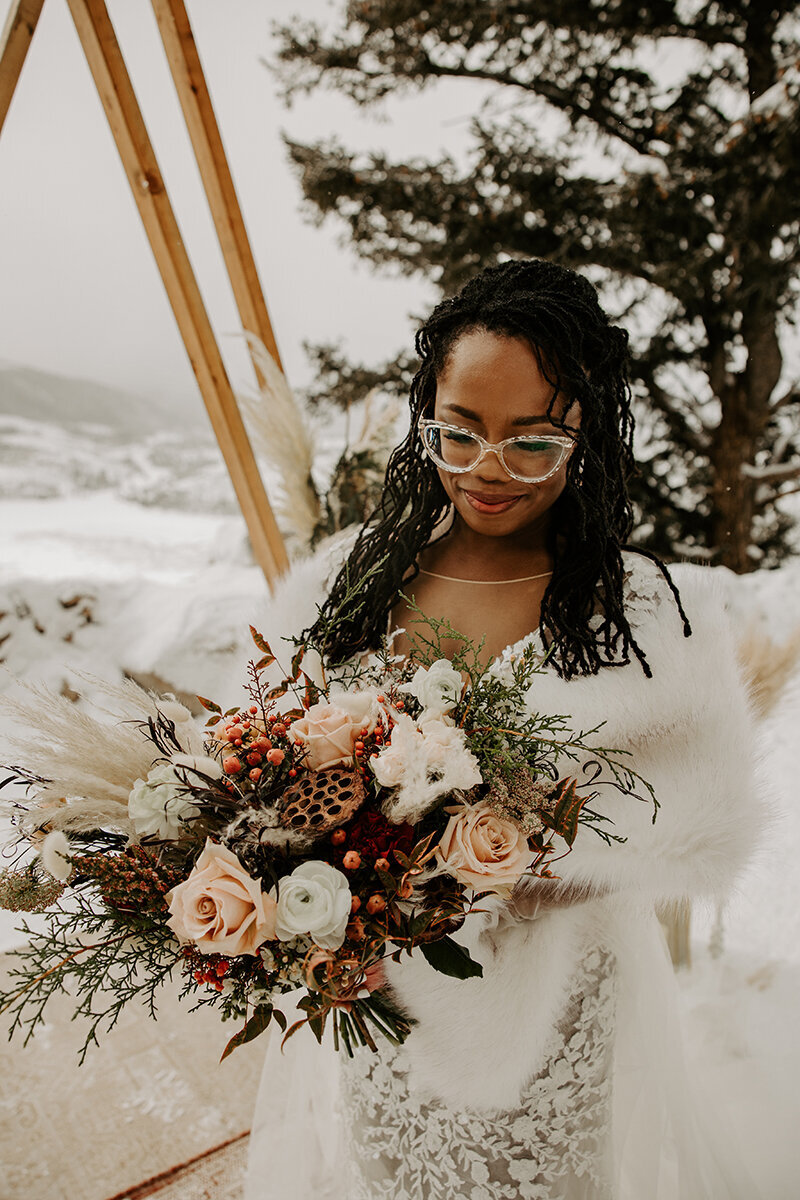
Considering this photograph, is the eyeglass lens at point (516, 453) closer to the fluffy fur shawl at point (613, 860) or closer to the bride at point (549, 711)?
the bride at point (549, 711)

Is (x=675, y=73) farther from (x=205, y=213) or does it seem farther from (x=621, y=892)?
(x=621, y=892)

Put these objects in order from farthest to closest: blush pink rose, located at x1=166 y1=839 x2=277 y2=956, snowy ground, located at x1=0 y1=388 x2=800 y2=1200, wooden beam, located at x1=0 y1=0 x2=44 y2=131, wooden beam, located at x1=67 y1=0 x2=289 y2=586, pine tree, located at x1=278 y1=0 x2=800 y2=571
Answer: pine tree, located at x1=278 y1=0 x2=800 y2=571 → snowy ground, located at x1=0 y1=388 x2=800 y2=1200 → wooden beam, located at x1=67 y1=0 x2=289 y2=586 → wooden beam, located at x1=0 y1=0 x2=44 y2=131 → blush pink rose, located at x1=166 y1=839 x2=277 y2=956

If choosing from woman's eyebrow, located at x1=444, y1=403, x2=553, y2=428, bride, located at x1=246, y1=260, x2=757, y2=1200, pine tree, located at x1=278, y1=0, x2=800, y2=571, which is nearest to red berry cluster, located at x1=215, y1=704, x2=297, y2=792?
bride, located at x1=246, y1=260, x2=757, y2=1200

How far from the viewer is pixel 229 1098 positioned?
1967 mm

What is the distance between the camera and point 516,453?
1022 mm

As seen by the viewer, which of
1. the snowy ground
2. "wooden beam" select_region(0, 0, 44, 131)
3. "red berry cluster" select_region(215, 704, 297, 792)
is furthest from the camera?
the snowy ground

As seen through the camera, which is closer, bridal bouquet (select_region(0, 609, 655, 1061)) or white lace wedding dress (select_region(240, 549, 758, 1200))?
bridal bouquet (select_region(0, 609, 655, 1061))

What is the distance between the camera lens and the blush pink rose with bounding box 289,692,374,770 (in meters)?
0.84

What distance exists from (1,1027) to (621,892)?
2075 mm

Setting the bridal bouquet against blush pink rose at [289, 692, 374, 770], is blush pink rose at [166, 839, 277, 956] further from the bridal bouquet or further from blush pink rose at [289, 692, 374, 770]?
blush pink rose at [289, 692, 374, 770]

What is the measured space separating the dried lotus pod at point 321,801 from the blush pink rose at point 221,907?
0.07 m

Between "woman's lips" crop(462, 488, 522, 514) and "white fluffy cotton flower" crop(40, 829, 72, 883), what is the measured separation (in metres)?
0.68

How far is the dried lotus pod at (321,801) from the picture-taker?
0.78m

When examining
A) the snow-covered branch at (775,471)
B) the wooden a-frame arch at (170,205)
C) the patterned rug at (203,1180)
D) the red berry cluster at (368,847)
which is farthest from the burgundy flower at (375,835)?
the snow-covered branch at (775,471)
